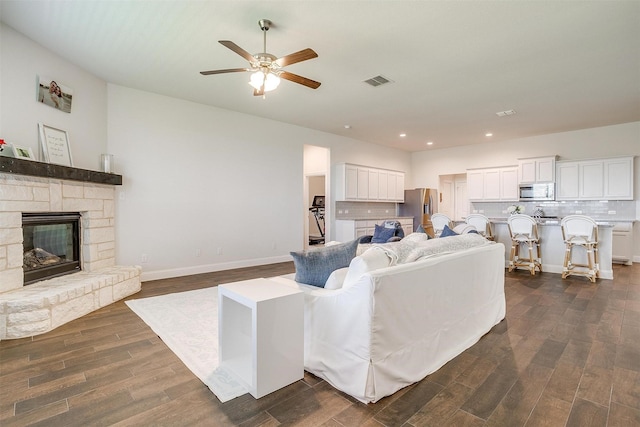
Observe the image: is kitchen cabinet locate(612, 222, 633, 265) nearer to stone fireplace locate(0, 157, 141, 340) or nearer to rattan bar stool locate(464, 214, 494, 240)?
rattan bar stool locate(464, 214, 494, 240)

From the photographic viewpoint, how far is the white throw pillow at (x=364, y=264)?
1.99 m

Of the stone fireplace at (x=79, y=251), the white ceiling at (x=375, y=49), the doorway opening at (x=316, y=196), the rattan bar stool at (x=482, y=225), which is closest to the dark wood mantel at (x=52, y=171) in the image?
the stone fireplace at (x=79, y=251)

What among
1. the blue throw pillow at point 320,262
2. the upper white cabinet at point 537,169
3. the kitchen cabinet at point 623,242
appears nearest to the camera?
the blue throw pillow at point 320,262

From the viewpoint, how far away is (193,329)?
298cm

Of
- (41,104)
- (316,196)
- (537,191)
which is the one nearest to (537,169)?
(537,191)

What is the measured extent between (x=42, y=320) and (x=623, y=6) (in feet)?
19.7

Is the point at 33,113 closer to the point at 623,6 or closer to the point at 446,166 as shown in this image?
the point at 623,6

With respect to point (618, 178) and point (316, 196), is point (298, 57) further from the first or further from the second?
point (618, 178)

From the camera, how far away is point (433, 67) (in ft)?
12.9

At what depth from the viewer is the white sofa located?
6.06 feet

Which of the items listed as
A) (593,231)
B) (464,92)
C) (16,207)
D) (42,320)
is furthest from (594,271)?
(16,207)

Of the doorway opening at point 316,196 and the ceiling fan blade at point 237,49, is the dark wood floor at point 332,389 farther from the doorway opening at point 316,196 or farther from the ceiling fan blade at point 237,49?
the doorway opening at point 316,196

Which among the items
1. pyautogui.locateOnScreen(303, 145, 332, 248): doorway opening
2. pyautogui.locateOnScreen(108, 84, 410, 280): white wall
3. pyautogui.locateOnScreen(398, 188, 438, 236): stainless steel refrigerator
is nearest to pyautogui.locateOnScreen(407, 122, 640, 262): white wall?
pyautogui.locateOnScreen(398, 188, 438, 236): stainless steel refrigerator

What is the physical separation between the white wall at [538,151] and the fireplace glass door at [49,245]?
29.0ft
